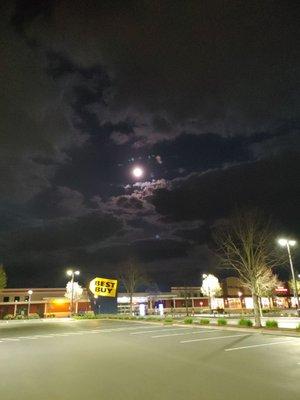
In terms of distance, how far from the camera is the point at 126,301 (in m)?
83.4

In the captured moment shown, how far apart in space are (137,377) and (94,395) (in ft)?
7.04

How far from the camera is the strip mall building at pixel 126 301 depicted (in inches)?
3115

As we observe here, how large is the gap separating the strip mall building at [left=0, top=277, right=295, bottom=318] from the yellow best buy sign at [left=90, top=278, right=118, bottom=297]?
1796 centimetres

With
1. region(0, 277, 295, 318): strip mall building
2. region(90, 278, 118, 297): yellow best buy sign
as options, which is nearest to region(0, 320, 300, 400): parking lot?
region(90, 278, 118, 297): yellow best buy sign

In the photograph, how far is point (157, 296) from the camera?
86.9 m

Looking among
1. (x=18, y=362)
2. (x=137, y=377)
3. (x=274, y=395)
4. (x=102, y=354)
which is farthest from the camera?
(x=102, y=354)

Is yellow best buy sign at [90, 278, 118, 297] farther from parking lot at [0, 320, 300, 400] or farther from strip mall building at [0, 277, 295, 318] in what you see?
parking lot at [0, 320, 300, 400]

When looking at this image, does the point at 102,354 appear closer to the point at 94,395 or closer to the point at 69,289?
the point at 94,395

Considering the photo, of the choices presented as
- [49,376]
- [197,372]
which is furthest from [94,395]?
[197,372]

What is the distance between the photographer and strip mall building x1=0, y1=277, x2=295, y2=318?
79.1 meters

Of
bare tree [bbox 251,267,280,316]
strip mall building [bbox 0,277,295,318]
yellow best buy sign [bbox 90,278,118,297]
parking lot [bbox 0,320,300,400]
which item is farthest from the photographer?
strip mall building [bbox 0,277,295,318]

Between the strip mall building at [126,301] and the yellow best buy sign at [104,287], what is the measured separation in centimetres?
1796

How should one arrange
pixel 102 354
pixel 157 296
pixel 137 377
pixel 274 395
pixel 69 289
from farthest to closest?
pixel 157 296
pixel 69 289
pixel 102 354
pixel 137 377
pixel 274 395

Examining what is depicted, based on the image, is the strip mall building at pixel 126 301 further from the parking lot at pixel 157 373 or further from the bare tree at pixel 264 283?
the parking lot at pixel 157 373
